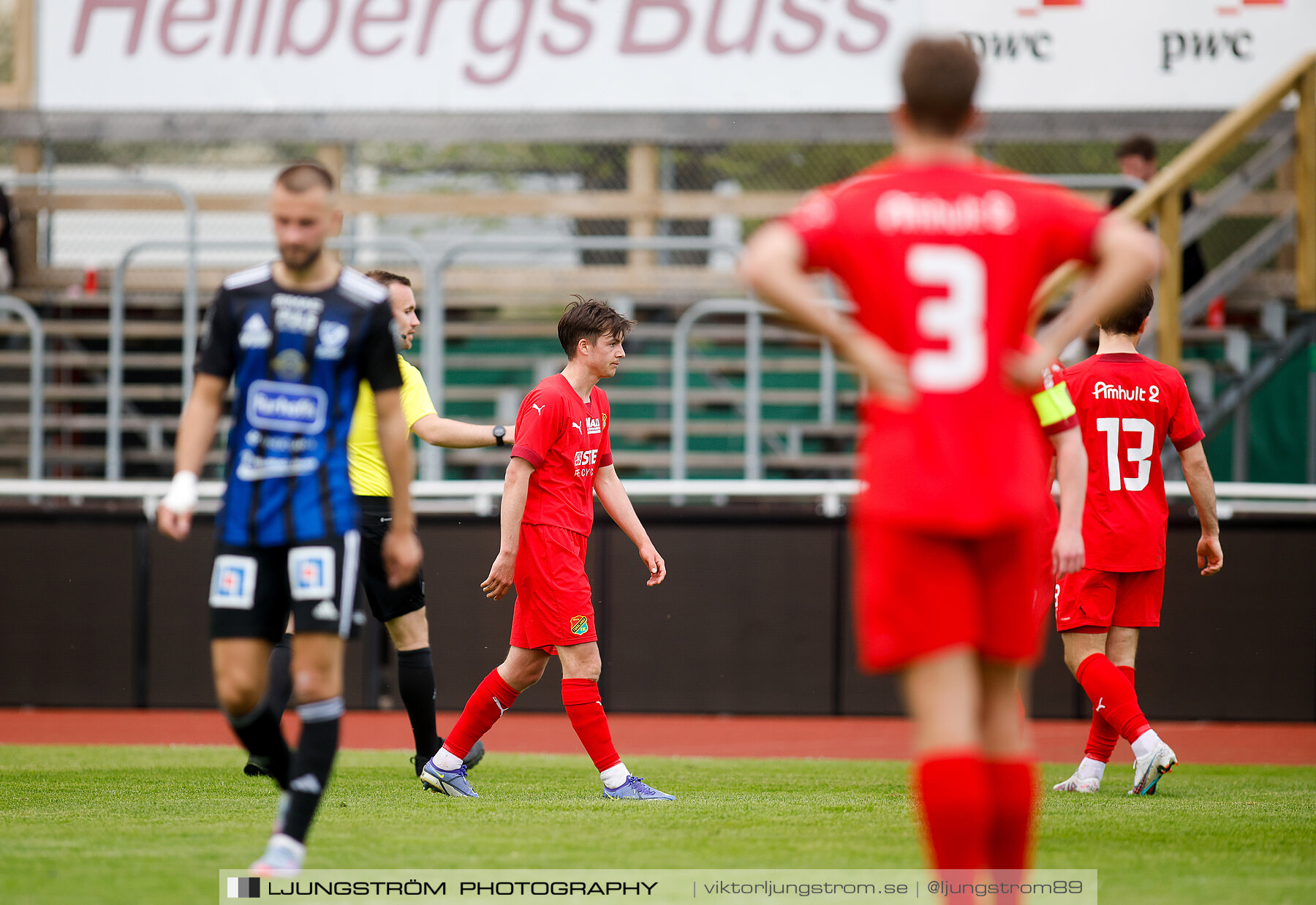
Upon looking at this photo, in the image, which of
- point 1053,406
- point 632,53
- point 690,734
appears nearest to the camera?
point 1053,406

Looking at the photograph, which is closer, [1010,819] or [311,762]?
[1010,819]

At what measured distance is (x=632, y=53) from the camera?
13492 mm

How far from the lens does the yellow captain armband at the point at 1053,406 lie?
5172 millimetres

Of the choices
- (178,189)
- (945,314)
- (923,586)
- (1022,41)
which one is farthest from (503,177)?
(923,586)

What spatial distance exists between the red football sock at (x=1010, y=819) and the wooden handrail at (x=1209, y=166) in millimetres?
7736

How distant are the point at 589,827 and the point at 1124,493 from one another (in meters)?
2.86

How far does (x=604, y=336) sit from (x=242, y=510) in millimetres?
2440

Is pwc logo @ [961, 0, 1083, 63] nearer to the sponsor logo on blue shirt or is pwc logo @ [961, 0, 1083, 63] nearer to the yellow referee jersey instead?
the yellow referee jersey

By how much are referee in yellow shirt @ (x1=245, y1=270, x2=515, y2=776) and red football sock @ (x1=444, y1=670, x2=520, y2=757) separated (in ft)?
1.10

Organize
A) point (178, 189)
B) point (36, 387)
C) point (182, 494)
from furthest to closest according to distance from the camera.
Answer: point (178, 189), point (36, 387), point (182, 494)

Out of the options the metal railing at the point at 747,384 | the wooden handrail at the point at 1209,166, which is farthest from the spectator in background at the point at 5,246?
the wooden handrail at the point at 1209,166

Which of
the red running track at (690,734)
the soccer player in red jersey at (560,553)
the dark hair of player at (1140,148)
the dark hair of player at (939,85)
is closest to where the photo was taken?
the dark hair of player at (939,85)

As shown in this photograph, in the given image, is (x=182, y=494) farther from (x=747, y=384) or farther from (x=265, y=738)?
(x=747, y=384)

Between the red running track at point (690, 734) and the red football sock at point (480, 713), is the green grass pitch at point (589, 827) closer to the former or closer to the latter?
the red football sock at point (480, 713)
